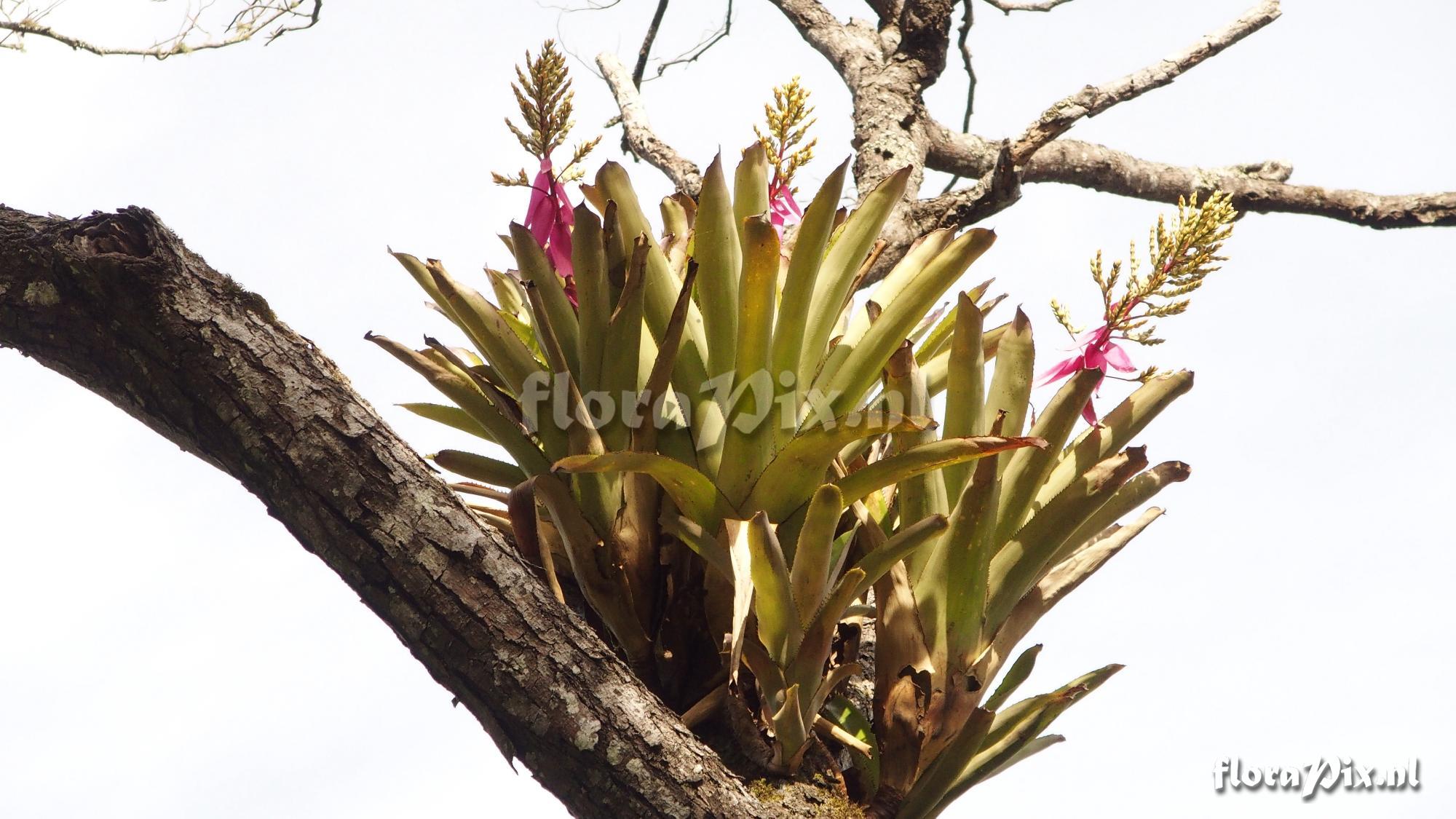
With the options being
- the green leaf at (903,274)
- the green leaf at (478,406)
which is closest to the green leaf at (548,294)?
the green leaf at (478,406)

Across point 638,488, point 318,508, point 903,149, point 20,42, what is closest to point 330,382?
point 318,508

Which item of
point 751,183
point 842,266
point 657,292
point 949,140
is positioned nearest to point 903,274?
point 842,266

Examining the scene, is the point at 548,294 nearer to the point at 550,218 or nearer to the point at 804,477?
the point at 550,218

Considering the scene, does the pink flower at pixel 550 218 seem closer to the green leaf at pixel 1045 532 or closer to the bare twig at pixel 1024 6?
the green leaf at pixel 1045 532

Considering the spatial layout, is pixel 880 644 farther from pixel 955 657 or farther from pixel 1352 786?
pixel 1352 786

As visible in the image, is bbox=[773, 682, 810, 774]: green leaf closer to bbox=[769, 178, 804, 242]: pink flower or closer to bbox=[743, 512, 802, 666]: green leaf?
bbox=[743, 512, 802, 666]: green leaf

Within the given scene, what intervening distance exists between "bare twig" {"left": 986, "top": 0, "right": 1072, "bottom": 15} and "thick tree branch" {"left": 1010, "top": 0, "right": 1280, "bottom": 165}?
2.13ft

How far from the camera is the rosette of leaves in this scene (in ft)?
3.86

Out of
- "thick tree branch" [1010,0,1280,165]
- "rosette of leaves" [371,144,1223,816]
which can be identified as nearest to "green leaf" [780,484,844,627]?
"rosette of leaves" [371,144,1223,816]

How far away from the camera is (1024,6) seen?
319 cm

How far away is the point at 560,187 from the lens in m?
1.43

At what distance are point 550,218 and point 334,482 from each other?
0.52 metres

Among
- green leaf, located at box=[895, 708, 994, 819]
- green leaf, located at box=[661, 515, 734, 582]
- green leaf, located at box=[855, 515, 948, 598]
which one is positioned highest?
green leaf, located at box=[661, 515, 734, 582]

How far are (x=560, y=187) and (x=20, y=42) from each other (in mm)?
2030
